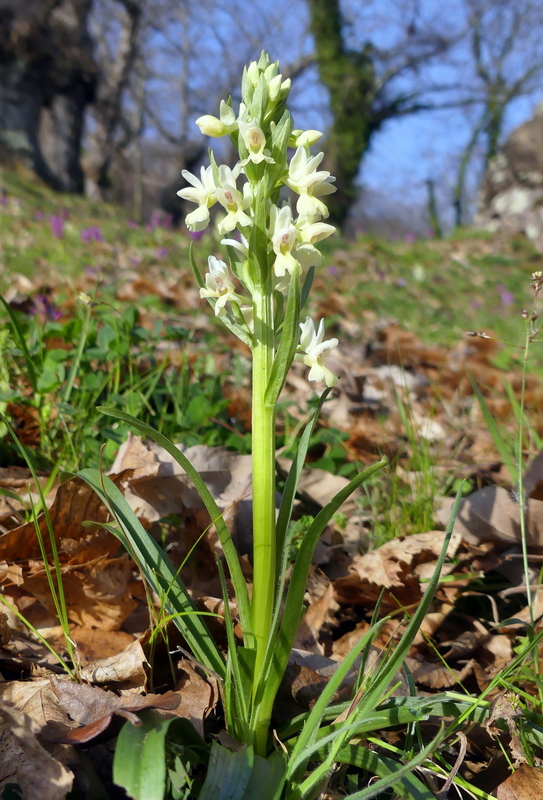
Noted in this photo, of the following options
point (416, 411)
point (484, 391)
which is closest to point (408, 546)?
point (416, 411)

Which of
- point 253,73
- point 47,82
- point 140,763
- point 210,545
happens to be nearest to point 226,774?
point 140,763

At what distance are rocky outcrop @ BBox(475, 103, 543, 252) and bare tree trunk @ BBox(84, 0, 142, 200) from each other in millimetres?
10610

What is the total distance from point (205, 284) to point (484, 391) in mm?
2781

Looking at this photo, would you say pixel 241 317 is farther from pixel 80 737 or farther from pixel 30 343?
pixel 30 343

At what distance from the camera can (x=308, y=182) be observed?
1011 mm

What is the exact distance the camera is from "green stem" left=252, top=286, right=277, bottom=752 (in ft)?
3.28

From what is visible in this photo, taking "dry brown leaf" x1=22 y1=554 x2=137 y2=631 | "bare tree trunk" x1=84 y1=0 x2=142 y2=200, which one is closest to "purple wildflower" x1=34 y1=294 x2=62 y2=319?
"dry brown leaf" x1=22 y1=554 x2=137 y2=631

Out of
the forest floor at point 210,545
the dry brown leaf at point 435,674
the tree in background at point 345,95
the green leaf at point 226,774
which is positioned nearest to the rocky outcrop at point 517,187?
the tree in background at point 345,95

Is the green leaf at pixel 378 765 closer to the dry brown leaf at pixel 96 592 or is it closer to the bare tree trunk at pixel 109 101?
the dry brown leaf at pixel 96 592

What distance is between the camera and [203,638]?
1031mm

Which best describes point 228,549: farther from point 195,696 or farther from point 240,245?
point 240,245

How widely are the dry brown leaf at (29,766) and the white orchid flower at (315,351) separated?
697 millimetres

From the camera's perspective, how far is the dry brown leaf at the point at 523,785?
95 cm

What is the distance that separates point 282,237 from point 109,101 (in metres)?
18.2
